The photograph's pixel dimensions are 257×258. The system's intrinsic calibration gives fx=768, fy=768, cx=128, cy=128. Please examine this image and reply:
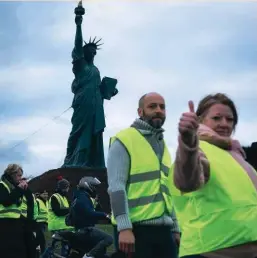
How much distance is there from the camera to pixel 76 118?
98.3 ft

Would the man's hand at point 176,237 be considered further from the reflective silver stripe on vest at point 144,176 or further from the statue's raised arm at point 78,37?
the statue's raised arm at point 78,37

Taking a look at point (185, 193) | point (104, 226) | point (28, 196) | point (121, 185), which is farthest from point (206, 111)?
point (104, 226)

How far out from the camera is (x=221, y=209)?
346cm

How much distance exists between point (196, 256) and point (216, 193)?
0.31 m

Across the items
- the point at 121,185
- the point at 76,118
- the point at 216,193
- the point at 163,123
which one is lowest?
the point at 216,193

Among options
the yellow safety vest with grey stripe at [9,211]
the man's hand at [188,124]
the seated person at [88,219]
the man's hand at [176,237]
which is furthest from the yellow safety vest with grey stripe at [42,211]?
the man's hand at [188,124]

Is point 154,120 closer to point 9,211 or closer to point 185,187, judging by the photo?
point 185,187

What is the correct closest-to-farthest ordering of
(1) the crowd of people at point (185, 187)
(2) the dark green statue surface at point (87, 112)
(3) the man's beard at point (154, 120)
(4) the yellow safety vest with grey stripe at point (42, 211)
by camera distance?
(1) the crowd of people at point (185, 187)
(3) the man's beard at point (154, 120)
(4) the yellow safety vest with grey stripe at point (42, 211)
(2) the dark green statue surface at point (87, 112)

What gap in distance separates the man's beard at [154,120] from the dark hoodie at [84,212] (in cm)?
634

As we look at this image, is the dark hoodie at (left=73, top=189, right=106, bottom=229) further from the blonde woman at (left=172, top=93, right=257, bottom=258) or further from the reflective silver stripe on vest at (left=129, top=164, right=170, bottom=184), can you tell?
the blonde woman at (left=172, top=93, right=257, bottom=258)

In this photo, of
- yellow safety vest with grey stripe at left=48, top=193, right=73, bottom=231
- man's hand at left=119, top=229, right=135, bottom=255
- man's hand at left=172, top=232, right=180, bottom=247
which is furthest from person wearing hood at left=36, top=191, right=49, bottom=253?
man's hand at left=119, top=229, right=135, bottom=255

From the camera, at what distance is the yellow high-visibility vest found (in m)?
3.45

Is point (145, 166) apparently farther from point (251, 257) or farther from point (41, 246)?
point (41, 246)

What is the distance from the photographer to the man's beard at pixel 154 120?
538 centimetres
